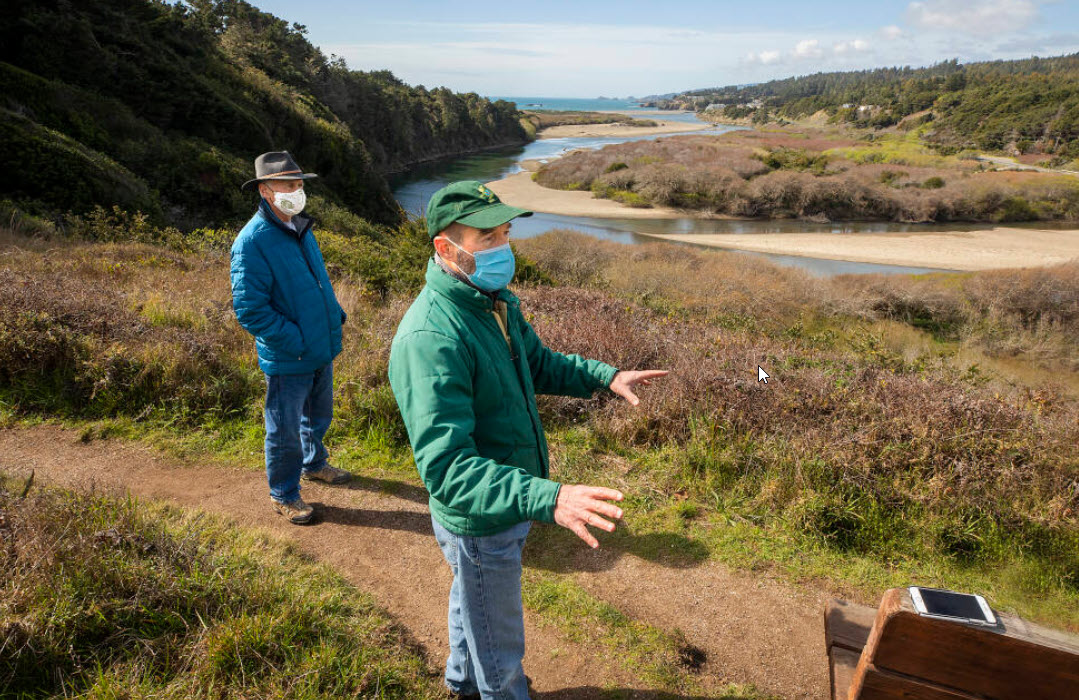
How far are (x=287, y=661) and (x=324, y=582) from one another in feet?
2.72

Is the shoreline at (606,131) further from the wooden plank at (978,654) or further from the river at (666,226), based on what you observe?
the wooden plank at (978,654)

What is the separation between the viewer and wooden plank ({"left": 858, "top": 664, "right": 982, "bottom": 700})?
53.2 inches

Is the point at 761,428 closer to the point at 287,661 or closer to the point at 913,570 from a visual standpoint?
the point at 913,570

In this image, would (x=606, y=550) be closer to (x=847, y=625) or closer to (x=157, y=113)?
(x=847, y=625)

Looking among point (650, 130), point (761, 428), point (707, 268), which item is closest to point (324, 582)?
point (761, 428)

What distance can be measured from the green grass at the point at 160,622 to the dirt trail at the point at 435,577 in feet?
1.05


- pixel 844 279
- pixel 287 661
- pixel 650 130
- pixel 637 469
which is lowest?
pixel 844 279

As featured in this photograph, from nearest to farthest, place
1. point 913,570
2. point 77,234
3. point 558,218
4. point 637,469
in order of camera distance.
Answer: point 913,570
point 637,469
point 77,234
point 558,218

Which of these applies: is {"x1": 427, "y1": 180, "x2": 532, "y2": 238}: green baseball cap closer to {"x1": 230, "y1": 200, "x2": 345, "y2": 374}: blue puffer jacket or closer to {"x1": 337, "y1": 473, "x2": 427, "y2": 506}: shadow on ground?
{"x1": 230, "y1": 200, "x2": 345, "y2": 374}: blue puffer jacket

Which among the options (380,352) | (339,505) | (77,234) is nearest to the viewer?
(339,505)

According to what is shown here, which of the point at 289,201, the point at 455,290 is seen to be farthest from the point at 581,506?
the point at 289,201

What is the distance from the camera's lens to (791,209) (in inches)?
1565

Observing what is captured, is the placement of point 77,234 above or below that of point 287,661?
above

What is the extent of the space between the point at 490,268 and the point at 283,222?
217cm
